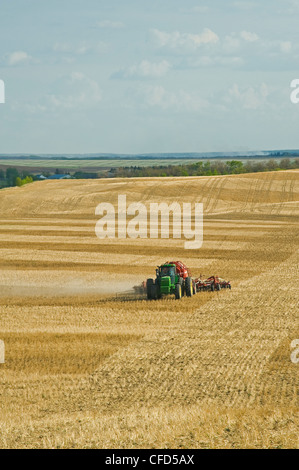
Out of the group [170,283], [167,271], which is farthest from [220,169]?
[170,283]

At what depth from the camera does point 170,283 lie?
30.6 metres

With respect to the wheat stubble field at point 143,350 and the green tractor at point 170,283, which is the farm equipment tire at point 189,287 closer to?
the green tractor at point 170,283

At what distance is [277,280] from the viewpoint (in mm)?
36250

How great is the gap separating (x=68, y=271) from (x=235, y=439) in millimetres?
27863

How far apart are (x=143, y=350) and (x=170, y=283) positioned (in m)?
8.43

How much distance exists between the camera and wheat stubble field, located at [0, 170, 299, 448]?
47.7 feet

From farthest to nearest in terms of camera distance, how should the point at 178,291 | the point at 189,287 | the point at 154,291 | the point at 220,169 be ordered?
1. the point at 220,169
2. the point at 189,287
3. the point at 154,291
4. the point at 178,291

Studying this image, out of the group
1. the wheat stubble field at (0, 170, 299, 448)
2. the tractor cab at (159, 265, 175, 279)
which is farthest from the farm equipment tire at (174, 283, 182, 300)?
the tractor cab at (159, 265, 175, 279)

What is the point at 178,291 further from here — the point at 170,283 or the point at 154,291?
the point at 154,291

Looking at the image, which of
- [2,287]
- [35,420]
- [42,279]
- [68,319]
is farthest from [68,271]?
[35,420]

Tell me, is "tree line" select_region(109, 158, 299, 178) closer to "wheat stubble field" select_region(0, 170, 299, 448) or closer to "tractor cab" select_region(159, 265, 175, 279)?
"wheat stubble field" select_region(0, 170, 299, 448)

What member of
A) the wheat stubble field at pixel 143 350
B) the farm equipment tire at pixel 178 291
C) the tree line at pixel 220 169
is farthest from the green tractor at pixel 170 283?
the tree line at pixel 220 169

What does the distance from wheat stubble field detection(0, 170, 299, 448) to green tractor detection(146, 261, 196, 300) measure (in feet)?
1.53

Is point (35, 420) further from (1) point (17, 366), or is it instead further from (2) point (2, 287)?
(2) point (2, 287)
